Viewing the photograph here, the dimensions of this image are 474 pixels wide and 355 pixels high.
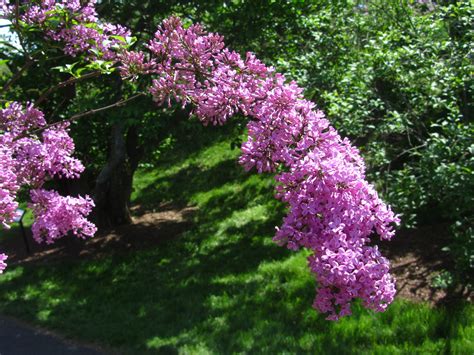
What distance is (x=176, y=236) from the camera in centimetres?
984

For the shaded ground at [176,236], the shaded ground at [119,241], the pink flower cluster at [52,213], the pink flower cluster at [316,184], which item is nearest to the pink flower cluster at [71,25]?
the pink flower cluster at [316,184]

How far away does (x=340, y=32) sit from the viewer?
24.8 feet

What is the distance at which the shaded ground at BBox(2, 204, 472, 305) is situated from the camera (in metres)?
6.47

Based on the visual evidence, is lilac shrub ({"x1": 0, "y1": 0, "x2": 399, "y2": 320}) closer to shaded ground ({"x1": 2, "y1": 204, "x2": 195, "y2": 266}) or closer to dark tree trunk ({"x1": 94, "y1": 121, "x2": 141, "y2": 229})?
dark tree trunk ({"x1": 94, "y1": 121, "x2": 141, "y2": 229})

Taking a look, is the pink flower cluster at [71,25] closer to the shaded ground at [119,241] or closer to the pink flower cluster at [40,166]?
the pink flower cluster at [40,166]

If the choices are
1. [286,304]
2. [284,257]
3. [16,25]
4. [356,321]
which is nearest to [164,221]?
[284,257]

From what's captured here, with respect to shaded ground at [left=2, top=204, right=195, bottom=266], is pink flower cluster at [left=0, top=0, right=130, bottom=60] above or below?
above

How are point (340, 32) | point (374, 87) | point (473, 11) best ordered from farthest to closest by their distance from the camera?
point (340, 32)
point (374, 87)
point (473, 11)

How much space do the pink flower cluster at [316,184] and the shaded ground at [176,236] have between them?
4.19 meters

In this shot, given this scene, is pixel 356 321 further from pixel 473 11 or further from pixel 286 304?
pixel 473 11

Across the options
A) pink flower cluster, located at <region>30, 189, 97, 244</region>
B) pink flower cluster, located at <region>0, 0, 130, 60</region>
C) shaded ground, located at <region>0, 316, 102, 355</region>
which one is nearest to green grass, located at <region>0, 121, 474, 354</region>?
shaded ground, located at <region>0, 316, 102, 355</region>

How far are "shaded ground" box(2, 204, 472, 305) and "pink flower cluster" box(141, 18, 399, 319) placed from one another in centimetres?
419

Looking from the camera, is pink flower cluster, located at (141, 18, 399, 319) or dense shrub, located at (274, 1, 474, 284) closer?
pink flower cluster, located at (141, 18, 399, 319)

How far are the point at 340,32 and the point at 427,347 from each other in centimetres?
436
